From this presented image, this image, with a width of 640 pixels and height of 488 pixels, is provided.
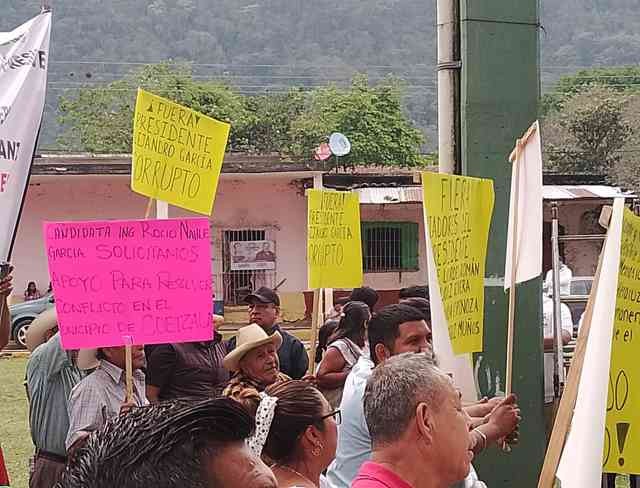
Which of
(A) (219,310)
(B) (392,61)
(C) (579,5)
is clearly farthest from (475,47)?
(C) (579,5)

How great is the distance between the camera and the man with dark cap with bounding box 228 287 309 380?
24.3 ft

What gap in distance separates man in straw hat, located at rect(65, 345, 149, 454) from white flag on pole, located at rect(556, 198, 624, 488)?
7.58 ft

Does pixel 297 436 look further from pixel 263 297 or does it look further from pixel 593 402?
pixel 263 297

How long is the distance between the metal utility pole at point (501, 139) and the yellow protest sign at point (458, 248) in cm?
97

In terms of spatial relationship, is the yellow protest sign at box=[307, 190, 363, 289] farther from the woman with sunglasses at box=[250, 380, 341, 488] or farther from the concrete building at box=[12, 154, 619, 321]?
the concrete building at box=[12, 154, 619, 321]

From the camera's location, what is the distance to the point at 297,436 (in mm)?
3418

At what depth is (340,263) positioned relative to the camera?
7.07 meters

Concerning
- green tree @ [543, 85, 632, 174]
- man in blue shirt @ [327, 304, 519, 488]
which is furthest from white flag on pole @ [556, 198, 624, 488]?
green tree @ [543, 85, 632, 174]

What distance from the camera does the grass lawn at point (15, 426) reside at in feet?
29.2

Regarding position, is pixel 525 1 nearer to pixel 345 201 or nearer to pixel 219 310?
pixel 345 201

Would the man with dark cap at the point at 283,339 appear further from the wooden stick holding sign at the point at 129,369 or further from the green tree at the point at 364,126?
the green tree at the point at 364,126

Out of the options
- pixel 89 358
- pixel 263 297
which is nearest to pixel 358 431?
pixel 89 358

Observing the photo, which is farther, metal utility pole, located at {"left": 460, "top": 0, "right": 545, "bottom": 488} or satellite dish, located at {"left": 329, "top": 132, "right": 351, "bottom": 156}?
satellite dish, located at {"left": 329, "top": 132, "right": 351, "bottom": 156}

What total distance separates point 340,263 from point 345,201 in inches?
16.4
